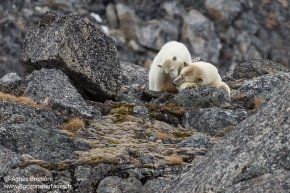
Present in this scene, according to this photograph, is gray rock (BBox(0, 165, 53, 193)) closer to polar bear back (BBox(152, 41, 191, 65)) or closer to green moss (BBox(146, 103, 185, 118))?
green moss (BBox(146, 103, 185, 118))

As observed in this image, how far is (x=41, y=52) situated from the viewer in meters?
26.8

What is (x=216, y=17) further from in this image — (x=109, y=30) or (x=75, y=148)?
(x=75, y=148)

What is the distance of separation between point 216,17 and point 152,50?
11.5 metres

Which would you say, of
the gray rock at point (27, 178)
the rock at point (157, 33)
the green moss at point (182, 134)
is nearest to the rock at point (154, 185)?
the gray rock at point (27, 178)

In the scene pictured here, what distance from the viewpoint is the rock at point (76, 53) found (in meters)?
26.2

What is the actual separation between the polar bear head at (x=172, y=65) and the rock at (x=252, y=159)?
39.4 ft

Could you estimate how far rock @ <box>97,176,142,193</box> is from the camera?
17.4m

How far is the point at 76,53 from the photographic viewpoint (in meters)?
26.3

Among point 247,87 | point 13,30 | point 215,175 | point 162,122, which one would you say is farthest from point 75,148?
point 13,30

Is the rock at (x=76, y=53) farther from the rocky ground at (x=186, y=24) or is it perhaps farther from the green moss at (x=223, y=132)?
the rocky ground at (x=186, y=24)

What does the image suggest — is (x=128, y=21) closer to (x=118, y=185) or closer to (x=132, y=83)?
(x=132, y=83)

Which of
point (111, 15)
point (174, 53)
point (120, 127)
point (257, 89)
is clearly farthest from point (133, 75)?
point (111, 15)

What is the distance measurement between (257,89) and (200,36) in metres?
78.5

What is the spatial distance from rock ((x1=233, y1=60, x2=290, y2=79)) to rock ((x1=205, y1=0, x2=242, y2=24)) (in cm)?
7726
